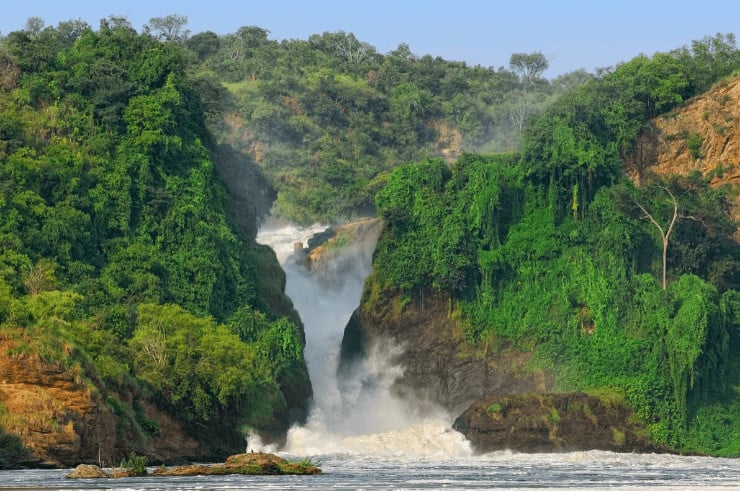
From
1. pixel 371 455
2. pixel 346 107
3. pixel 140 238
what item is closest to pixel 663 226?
pixel 371 455

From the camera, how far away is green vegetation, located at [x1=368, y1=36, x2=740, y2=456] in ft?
345

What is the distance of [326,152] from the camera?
5925 inches

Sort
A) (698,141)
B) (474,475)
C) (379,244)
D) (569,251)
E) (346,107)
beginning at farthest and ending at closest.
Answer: (346,107) → (698,141) → (379,244) → (569,251) → (474,475)

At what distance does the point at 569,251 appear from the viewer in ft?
364

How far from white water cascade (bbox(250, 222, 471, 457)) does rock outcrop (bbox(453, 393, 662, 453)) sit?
126 centimetres

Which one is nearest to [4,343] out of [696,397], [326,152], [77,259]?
[77,259]

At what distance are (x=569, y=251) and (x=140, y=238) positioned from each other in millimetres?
22343

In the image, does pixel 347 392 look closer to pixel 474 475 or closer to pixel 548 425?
pixel 548 425

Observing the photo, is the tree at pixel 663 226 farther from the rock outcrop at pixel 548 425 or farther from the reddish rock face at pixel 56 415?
the reddish rock face at pixel 56 415

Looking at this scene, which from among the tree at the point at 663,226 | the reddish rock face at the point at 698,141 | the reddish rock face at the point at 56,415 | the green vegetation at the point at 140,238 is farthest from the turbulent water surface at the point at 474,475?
the reddish rock face at the point at 698,141

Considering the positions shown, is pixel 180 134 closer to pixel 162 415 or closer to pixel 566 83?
pixel 162 415

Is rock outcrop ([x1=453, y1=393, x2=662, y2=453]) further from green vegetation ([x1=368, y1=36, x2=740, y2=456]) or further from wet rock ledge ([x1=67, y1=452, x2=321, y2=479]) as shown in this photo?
wet rock ledge ([x1=67, y1=452, x2=321, y2=479])

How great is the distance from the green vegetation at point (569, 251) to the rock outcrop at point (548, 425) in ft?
12.1

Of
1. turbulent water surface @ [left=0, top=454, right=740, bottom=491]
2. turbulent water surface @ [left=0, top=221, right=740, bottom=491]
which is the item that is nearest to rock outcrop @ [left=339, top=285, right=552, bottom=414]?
turbulent water surface @ [left=0, top=221, right=740, bottom=491]
